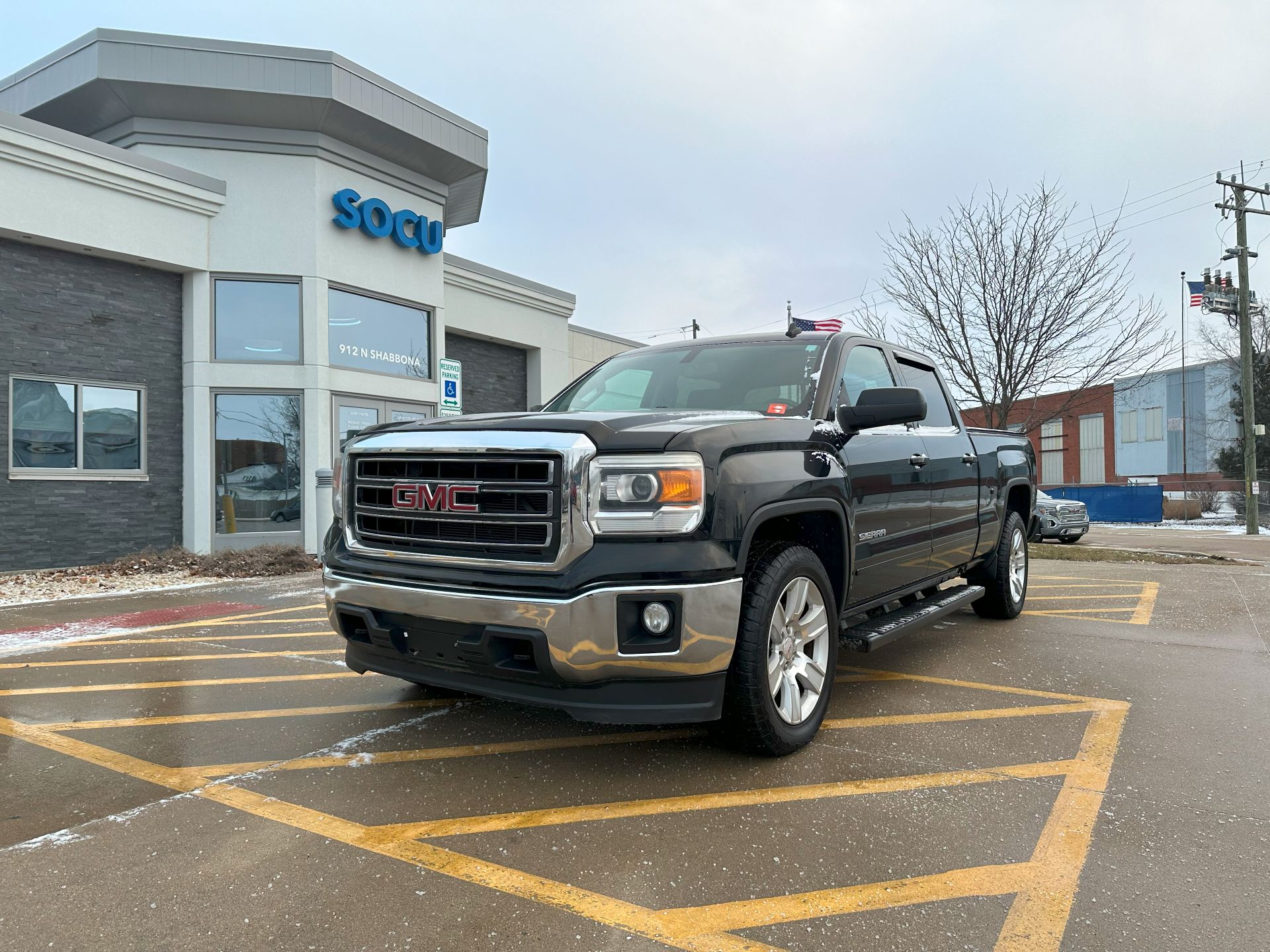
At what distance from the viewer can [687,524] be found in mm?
3062

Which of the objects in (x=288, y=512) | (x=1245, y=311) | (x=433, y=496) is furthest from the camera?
(x=1245, y=311)

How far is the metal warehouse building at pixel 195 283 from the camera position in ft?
35.2

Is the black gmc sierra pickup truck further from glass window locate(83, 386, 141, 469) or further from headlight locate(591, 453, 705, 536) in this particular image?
glass window locate(83, 386, 141, 469)

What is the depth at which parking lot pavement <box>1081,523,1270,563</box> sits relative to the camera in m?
14.9

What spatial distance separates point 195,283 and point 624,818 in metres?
11.8

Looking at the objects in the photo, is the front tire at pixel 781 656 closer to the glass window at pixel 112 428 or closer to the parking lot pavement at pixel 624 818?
the parking lot pavement at pixel 624 818

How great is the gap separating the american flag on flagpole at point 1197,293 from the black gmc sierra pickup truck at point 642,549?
86.2 ft

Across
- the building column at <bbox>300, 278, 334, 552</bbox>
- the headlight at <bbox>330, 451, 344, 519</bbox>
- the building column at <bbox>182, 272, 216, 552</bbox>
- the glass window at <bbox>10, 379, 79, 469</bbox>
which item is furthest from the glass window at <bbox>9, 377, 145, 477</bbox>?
the headlight at <bbox>330, 451, 344, 519</bbox>

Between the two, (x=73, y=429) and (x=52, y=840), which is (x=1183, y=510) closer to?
(x=73, y=429)

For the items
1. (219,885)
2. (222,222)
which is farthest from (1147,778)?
(222,222)

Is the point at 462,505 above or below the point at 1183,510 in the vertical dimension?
above

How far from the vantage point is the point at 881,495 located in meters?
4.29

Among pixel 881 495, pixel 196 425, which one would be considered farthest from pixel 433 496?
pixel 196 425

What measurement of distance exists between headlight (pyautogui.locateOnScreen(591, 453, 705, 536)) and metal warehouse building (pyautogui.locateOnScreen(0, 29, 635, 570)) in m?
8.27
